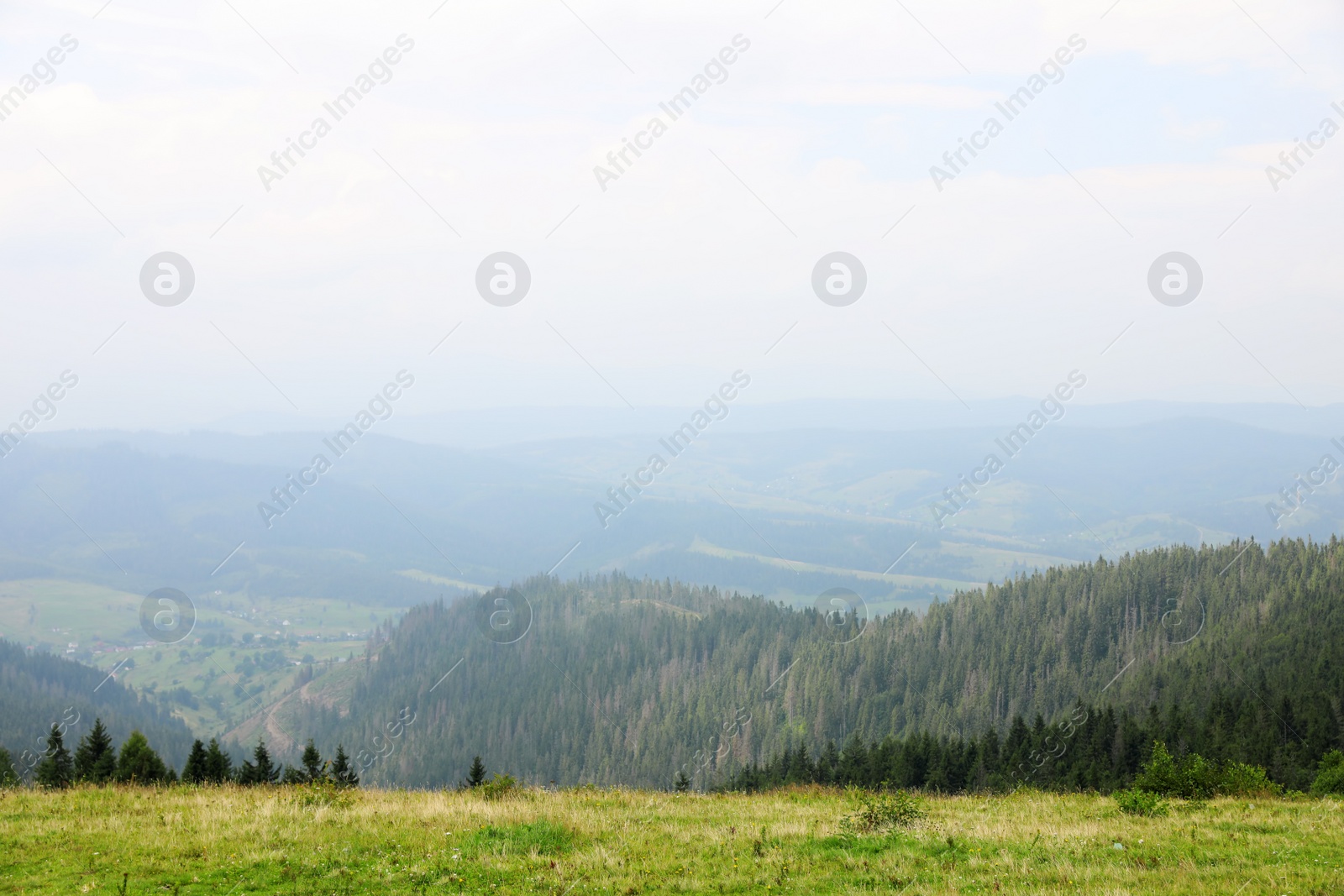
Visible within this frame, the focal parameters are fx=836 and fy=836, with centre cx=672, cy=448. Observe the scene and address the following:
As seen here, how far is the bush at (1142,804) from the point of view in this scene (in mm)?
21047

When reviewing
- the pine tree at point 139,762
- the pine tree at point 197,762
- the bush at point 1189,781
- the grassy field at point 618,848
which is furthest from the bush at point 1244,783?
the pine tree at point 139,762

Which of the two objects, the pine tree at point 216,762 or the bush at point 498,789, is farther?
the pine tree at point 216,762

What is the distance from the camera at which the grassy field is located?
14812 millimetres

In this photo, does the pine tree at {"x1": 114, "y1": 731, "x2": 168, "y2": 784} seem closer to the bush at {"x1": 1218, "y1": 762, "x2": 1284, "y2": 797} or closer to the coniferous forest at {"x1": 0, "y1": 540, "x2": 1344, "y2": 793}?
the bush at {"x1": 1218, "y1": 762, "x2": 1284, "y2": 797}

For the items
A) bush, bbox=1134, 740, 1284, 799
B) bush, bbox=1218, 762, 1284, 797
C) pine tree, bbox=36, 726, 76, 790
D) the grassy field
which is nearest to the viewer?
the grassy field

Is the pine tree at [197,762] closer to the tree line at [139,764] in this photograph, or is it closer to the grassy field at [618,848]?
the tree line at [139,764]

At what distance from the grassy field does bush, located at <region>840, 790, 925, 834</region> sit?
0.39 m

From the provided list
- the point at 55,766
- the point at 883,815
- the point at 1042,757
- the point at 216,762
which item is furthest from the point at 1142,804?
the point at 1042,757

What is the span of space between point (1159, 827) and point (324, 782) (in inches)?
830

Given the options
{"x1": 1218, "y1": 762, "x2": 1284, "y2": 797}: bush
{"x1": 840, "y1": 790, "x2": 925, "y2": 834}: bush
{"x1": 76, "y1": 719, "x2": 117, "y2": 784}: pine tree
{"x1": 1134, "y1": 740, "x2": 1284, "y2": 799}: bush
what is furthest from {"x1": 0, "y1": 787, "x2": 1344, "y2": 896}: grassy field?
{"x1": 76, "y1": 719, "x2": 117, "y2": 784}: pine tree

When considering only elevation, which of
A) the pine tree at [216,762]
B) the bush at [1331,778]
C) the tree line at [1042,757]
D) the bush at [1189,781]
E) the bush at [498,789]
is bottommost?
the tree line at [1042,757]

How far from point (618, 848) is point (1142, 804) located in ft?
45.2

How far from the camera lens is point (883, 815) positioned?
787 inches

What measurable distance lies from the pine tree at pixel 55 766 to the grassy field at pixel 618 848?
46.8 feet
